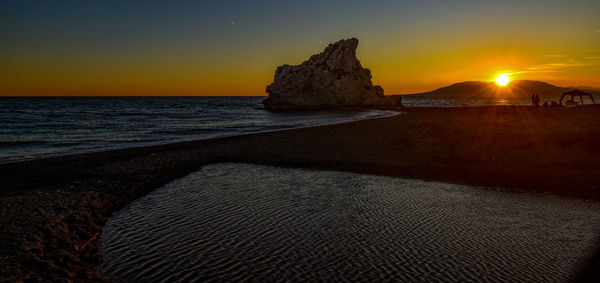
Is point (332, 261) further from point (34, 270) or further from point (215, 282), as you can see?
point (34, 270)

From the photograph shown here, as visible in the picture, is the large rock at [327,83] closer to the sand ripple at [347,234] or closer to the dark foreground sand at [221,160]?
the dark foreground sand at [221,160]

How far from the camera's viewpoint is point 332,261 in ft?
21.8

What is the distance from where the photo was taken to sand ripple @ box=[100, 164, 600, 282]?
6301mm

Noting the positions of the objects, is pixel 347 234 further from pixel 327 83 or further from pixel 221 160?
pixel 327 83

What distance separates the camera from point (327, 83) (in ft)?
278

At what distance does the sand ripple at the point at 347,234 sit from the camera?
20.7 ft

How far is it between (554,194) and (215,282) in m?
11.5

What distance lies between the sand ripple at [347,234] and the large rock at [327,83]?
73.8m

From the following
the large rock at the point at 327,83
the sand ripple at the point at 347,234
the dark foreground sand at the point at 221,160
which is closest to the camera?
the sand ripple at the point at 347,234

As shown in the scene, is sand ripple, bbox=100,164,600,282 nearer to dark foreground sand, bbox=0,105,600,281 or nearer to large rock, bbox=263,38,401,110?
dark foreground sand, bbox=0,105,600,281

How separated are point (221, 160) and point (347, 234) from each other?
11471mm

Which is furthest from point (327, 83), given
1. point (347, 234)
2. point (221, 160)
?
point (347, 234)

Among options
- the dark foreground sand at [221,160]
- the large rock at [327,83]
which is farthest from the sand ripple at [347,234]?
the large rock at [327,83]

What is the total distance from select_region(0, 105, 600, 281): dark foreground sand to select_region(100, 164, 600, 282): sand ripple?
0.92 meters
